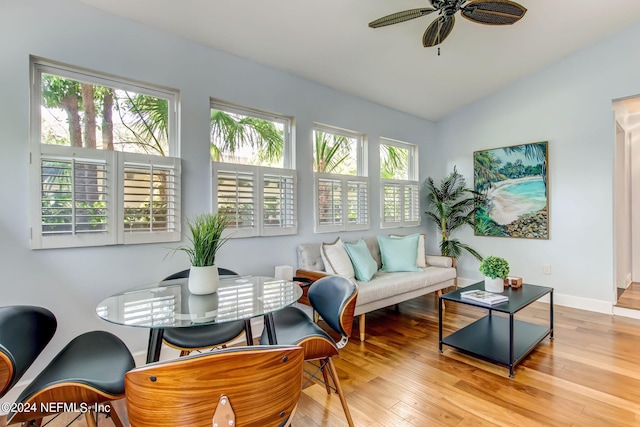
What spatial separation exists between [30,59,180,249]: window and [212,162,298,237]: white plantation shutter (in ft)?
1.38

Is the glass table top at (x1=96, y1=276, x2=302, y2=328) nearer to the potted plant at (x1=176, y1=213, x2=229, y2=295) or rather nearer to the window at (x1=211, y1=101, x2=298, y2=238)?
the potted plant at (x1=176, y1=213, x2=229, y2=295)

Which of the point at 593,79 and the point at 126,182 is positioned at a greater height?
the point at 593,79

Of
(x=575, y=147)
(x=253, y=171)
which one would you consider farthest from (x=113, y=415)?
(x=575, y=147)

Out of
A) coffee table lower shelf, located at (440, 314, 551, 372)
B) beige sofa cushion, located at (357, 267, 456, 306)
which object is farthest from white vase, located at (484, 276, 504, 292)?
beige sofa cushion, located at (357, 267, 456, 306)

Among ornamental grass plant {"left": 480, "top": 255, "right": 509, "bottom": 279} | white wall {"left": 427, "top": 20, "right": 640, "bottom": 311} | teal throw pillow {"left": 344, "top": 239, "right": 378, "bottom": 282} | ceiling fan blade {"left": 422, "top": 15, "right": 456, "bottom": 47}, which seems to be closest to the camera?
ceiling fan blade {"left": 422, "top": 15, "right": 456, "bottom": 47}

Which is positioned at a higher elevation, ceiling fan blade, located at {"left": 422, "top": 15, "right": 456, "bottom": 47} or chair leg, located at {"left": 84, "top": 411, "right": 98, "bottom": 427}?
ceiling fan blade, located at {"left": 422, "top": 15, "right": 456, "bottom": 47}

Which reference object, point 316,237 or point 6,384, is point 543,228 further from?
point 6,384

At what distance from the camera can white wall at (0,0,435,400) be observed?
203 centimetres

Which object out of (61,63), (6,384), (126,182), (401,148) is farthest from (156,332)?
(401,148)

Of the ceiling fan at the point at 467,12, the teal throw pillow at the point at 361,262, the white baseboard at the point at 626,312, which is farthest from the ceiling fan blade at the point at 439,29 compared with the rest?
the white baseboard at the point at 626,312

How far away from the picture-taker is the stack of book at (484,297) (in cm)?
257

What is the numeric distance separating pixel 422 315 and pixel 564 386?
5.37ft

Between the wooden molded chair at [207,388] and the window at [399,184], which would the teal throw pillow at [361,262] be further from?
the wooden molded chair at [207,388]

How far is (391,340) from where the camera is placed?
9.94 ft
